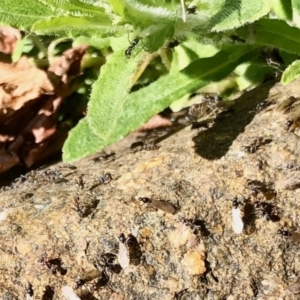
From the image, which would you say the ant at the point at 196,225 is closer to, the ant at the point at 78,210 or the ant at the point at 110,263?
the ant at the point at 110,263

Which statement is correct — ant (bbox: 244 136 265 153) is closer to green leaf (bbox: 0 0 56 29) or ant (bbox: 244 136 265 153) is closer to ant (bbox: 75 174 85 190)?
ant (bbox: 75 174 85 190)

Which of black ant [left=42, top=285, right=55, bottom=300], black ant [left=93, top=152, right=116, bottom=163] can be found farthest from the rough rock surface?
black ant [left=93, top=152, right=116, bottom=163]

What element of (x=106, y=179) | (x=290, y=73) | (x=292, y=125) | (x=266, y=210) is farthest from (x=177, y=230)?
(x=290, y=73)

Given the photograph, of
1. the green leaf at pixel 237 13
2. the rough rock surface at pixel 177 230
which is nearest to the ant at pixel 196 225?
the rough rock surface at pixel 177 230

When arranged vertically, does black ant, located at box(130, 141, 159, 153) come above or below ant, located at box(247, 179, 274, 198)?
below

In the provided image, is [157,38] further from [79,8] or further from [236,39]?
[236,39]
